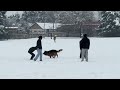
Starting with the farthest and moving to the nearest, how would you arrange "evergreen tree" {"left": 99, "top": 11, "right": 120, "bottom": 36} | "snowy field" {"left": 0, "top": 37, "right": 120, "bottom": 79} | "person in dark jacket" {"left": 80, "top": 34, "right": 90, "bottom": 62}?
"evergreen tree" {"left": 99, "top": 11, "right": 120, "bottom": 36} → "person in dark jacket" {"left": 80, "top": 34, "right": 90, "bottom": 62} → "snowy field" {"left": 0, "top": 37, "right": 120, "bottom": 79}

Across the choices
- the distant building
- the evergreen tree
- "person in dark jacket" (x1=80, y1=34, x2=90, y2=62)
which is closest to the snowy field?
"person in dark jacket" (x1=80, y1=34, x2=90, y2=62)

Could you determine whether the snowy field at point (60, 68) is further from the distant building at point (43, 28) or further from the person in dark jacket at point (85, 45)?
the distant building at point (43, 28)

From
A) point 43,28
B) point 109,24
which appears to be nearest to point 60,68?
point 109,24

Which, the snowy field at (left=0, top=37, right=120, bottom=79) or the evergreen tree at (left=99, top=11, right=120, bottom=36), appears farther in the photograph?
the evergreen tree at (left=99, top=11, right=120, bottom=36)

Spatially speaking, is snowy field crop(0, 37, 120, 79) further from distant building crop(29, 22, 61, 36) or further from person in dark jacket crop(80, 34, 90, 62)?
distant building crop(29, 22, 61, 36)

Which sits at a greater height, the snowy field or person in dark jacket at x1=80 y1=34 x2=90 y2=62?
person in dark jacket at x1=80 y1=34 x2=90 y2=62

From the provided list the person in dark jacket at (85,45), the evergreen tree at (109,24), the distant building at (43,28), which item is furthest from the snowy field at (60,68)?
the distant building at (43,28)

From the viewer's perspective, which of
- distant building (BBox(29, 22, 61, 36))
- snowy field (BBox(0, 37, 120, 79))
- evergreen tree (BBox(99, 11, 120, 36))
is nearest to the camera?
snowy field (BBox(0, 37, 120, 79))

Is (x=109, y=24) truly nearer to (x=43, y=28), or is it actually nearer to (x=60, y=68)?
(x=43, y=28)

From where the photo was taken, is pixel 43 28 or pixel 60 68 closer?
pixel 60 68
